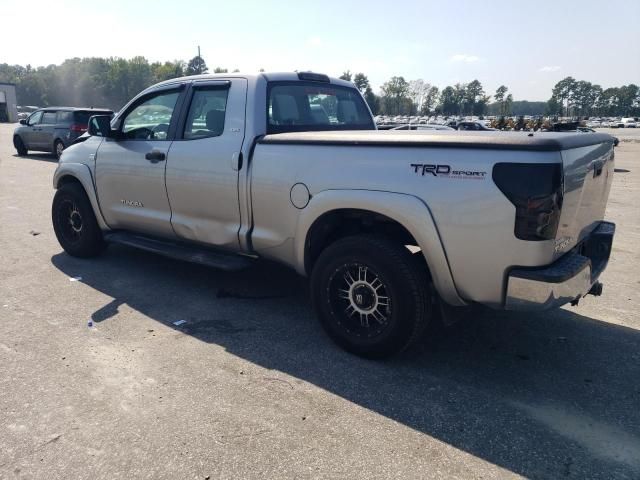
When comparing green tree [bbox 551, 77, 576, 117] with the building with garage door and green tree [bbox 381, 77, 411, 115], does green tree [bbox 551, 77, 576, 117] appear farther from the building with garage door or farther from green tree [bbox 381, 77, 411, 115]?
the building with garage door

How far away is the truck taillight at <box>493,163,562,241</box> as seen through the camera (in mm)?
2576

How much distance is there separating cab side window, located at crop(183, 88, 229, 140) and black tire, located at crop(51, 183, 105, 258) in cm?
180

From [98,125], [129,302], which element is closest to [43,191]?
[98,125]

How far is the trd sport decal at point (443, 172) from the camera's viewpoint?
8.96ft

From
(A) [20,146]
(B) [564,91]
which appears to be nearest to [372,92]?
(B) [564,91]

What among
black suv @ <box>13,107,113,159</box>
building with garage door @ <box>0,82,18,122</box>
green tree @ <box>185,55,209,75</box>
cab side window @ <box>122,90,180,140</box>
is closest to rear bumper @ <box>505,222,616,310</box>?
cab side window @ <box>122,90,180,140</box>

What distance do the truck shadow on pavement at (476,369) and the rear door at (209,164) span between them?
2.24 ft

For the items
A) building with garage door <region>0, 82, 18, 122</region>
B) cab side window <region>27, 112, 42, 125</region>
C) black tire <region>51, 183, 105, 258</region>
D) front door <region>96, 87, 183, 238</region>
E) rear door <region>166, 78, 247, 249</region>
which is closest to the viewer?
rear door <region>166, 78, 247, 249</region>

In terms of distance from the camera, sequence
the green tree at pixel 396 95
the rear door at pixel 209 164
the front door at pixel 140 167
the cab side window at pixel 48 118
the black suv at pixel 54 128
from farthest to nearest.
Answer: the green tree at pixel 396 95 → the cab side window at pixel 48 118 → the black suv at pixel 54 128 → the front door at pixel 140 167 → the rear door at pixel 209 164

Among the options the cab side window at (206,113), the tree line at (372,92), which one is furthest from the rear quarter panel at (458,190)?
the tree line at (372,92)

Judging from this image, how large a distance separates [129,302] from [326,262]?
201 centimetres

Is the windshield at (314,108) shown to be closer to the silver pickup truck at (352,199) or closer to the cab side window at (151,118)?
the silver pickup truck at (352,199)

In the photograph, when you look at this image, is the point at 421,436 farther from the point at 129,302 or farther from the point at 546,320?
the point at 129,302

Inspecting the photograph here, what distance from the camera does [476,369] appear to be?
3.35 meters
